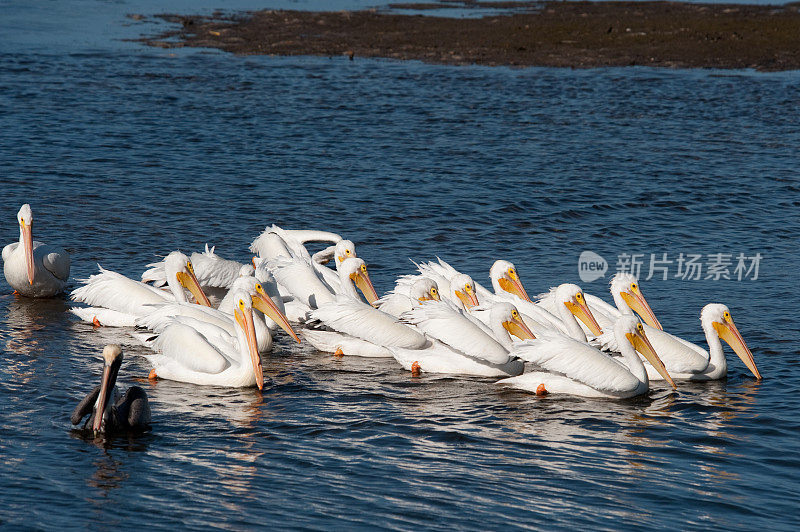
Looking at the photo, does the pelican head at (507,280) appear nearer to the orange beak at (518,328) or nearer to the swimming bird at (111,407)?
the orange beak at (518,328)

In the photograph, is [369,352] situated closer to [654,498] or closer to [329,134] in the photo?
[654,498]

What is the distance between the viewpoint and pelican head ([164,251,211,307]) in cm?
837

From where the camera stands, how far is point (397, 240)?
11.0 metres

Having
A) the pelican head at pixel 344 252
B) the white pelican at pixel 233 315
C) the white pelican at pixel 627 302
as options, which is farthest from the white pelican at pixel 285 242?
the white pelican at pixel 627 302

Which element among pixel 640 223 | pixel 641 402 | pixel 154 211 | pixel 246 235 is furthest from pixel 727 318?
pixel 154 211

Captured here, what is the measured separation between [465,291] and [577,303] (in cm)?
100

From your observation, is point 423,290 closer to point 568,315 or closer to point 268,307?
point 568,315

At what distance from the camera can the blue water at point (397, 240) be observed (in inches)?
220

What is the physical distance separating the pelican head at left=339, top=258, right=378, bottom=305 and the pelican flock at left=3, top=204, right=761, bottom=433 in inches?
0.4

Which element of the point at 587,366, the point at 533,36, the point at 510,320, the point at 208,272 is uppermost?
the point at 533,36

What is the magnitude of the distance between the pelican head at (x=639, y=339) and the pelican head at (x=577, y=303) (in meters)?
0.65

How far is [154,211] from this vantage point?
38.3ft

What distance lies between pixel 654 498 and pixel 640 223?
21.4ft

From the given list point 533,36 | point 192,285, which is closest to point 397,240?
point 192,285
